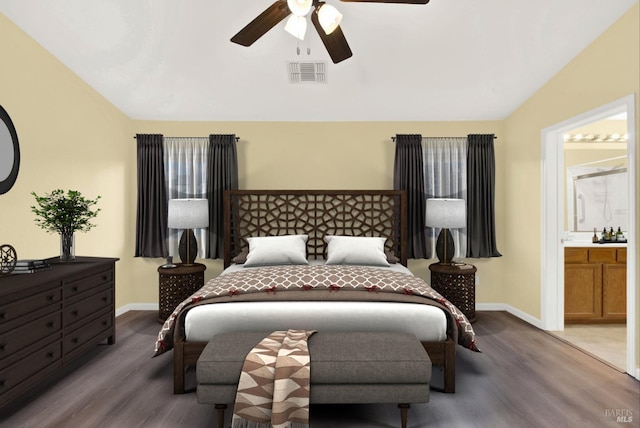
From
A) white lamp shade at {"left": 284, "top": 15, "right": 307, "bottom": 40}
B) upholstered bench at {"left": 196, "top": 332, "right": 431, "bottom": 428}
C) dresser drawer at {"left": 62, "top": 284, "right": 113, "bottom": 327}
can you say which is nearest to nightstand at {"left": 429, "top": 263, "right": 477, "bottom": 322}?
upholstered bench at {"left": 196, "top": 332, "right": 431, "bottom": 428}

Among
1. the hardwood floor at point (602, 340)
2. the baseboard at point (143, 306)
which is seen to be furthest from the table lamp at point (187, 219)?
the hardwood floor at point (602, 340)

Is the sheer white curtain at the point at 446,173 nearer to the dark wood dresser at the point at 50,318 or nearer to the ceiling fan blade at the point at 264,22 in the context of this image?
the ceiling fan blade at the point at 264,22

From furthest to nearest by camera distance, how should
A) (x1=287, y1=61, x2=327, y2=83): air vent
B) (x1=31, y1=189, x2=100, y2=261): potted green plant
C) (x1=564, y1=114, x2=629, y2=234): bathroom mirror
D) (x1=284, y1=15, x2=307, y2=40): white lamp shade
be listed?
(x1=564, y1=114, x2=629, y2=234): bathroom mirror, (x1=287, y1=61, x2=327, y2=83): air vent, (x1=31, y1=189, x2=100, y2=261): potted green plant, (x1=284, y1=15, x2=307, y2=40): white lamp shade

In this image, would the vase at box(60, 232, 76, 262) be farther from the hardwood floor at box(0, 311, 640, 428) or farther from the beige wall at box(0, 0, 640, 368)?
the hardwood floor at box(0, 311, 640, 428)

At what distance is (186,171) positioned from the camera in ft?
14.9

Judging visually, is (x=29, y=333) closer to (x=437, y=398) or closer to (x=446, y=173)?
(x=437, y=398)

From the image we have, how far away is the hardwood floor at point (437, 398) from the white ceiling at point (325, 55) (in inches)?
107

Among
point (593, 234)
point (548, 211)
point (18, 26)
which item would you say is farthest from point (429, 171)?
point (18, 26)

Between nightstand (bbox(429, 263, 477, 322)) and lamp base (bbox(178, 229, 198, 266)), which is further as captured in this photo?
lamp base (bbox(178, 229, 198, 266))

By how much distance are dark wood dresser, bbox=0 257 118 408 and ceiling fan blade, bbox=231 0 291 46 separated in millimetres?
2161

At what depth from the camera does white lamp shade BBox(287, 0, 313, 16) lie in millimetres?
2121

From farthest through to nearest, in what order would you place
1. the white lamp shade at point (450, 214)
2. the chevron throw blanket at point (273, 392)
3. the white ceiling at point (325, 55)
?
the white lamp shade at point (450, 214) → the white ceiling at point (325, 55) → the chevron throw blanket at point (273, 392)

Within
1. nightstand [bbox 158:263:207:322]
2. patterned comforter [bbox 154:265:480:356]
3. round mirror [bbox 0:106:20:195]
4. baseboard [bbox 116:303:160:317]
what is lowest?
Answer: baseboard [bbox 116:303:160:317]

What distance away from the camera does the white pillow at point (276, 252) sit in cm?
371
